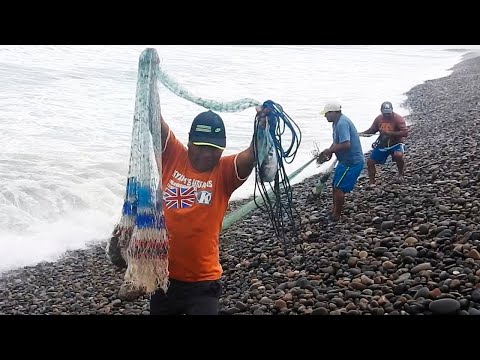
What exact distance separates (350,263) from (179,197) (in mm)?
1507

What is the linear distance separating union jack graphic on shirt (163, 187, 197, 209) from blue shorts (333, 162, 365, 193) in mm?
2156

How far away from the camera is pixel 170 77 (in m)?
2.15

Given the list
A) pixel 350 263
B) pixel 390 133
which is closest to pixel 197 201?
pixel 350 263

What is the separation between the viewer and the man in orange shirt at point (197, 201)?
78.7 inches

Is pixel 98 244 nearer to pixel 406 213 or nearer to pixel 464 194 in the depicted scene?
pixel 406 213

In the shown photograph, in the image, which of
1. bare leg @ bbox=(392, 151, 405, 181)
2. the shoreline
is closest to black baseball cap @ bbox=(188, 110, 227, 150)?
the shoreline

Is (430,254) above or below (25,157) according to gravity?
below

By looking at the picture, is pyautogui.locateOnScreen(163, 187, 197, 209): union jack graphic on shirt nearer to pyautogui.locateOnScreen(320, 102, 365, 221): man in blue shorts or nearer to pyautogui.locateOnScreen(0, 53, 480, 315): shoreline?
pyautogui.locateOnScreen(0, 53, 480, 315): shoreline

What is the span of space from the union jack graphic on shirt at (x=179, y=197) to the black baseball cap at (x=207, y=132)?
18 cm

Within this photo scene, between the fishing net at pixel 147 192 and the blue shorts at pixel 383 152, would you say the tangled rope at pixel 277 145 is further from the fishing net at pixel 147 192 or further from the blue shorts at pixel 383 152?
the blue shorts at pixel 383 152

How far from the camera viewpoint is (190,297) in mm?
2068

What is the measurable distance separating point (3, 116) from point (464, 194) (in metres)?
7.48

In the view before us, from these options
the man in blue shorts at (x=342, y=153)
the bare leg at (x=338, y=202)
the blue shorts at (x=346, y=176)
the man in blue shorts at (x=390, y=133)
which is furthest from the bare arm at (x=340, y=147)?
the man in blue shorts at (x=390, y=133)
